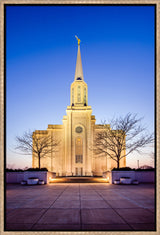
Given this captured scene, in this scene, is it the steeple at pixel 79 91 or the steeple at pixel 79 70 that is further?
the steeple at pixel 79 70

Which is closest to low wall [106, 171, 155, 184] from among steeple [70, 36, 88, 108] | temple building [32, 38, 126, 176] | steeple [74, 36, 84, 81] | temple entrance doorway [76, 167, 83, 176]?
temple building [32, 38, 126, 176]

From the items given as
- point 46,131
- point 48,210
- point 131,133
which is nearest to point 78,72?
point 46,131

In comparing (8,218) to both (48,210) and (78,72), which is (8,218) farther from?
(78,72)

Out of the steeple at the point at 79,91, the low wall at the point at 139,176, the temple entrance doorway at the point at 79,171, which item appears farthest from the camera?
the steeple at the point at 79,91

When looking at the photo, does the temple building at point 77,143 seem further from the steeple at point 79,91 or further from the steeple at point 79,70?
the steeple at point 79,70

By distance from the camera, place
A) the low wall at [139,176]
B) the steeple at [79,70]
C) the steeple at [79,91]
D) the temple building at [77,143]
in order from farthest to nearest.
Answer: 1. the steeple at [79,70]
2. the steeple at [79,91]
3. the temple building at [77,143]
4. the low wall at [139,176]

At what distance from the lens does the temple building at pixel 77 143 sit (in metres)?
51.0

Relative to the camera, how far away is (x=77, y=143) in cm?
5253

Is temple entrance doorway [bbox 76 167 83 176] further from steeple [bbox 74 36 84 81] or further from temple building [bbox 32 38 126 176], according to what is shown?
steeple [bbox 74 36 84 81]

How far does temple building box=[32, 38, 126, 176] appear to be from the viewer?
5100 cm

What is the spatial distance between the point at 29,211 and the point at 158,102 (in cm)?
665

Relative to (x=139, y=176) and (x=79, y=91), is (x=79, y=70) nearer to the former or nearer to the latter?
(x=79, y=91)

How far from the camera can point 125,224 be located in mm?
6223

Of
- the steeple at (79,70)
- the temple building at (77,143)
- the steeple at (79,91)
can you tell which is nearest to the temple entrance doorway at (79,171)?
the temple building at (77,143)
